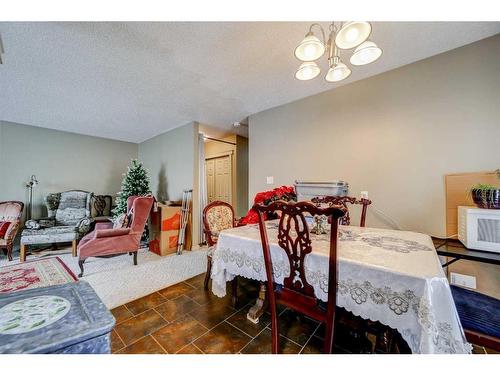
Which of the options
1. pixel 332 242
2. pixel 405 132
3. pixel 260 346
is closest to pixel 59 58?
pixel 332 242

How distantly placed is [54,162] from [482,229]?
656cm

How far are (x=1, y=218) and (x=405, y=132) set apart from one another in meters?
6.02

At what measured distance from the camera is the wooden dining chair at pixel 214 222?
7.11ft

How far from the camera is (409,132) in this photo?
2141 mm

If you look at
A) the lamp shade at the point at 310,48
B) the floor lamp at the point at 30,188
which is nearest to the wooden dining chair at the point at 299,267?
the lamp shade at the point at 310,48

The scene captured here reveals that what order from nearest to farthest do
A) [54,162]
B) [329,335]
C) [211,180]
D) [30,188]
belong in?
[329,335], [30,188], [54,162], [211,180]

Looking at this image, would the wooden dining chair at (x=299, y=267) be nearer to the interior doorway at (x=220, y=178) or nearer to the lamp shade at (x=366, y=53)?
the lamp shade at (x=366, y=53)

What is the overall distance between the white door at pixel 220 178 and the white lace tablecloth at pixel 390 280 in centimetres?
382

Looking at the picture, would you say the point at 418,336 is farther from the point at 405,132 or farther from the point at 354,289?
the point at 405,132

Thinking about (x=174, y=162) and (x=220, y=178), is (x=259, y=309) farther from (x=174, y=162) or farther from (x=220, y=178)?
(x=220, y=178)

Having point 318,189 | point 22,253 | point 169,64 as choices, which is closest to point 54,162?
point 22,253

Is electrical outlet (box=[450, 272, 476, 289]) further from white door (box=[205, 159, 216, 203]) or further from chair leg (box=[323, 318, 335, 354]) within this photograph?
white door (box=[205, 159, 216, 203])

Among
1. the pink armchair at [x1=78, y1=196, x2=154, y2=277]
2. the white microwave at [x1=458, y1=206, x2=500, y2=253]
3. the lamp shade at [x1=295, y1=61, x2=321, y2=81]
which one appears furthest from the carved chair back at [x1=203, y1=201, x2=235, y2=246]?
the white microwave at [x1=458, y1=206, x2=500, y2=253]

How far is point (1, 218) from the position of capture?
10.7 feet
